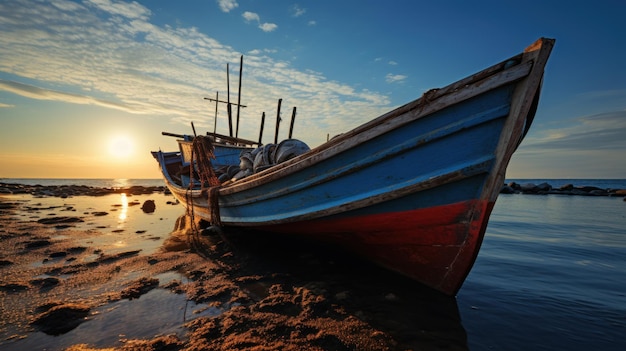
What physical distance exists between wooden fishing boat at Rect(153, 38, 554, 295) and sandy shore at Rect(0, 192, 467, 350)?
25.3 inches

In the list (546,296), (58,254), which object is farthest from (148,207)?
(546,296)

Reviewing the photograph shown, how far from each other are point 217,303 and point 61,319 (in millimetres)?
1669

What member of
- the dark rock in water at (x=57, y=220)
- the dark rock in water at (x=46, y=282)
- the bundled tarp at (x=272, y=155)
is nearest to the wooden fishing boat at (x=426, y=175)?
the bundled tarp at (x=272, y=155)

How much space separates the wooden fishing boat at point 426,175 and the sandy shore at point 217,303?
25.3 inches

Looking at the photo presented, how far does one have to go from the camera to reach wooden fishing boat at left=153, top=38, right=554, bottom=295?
122 inches

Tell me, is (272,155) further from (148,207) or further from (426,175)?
(148,207)

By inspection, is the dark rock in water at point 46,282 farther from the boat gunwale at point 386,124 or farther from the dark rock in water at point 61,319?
the boat gunwale at point 386,124

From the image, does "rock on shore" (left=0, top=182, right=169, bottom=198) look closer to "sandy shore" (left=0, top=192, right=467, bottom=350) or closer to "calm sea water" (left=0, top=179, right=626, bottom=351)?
"sandy shore" (left=0, top=192, right=467, bottom=350)

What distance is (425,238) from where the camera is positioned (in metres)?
3.69

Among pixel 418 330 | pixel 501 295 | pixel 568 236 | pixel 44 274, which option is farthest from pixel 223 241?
pixel 568 236

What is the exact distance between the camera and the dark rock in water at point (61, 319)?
2932 millimetres

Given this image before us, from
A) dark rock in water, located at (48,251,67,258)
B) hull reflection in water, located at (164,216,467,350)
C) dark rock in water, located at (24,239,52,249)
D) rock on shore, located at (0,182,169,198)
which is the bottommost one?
rock on shore, located at (0,182,169,198)

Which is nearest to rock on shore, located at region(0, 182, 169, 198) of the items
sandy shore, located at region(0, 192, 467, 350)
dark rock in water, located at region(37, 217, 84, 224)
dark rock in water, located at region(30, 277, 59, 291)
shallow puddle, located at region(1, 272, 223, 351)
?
dark rock in water, located at region(37, 217, 84, 224)

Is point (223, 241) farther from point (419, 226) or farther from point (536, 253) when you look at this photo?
point (536, 253)
